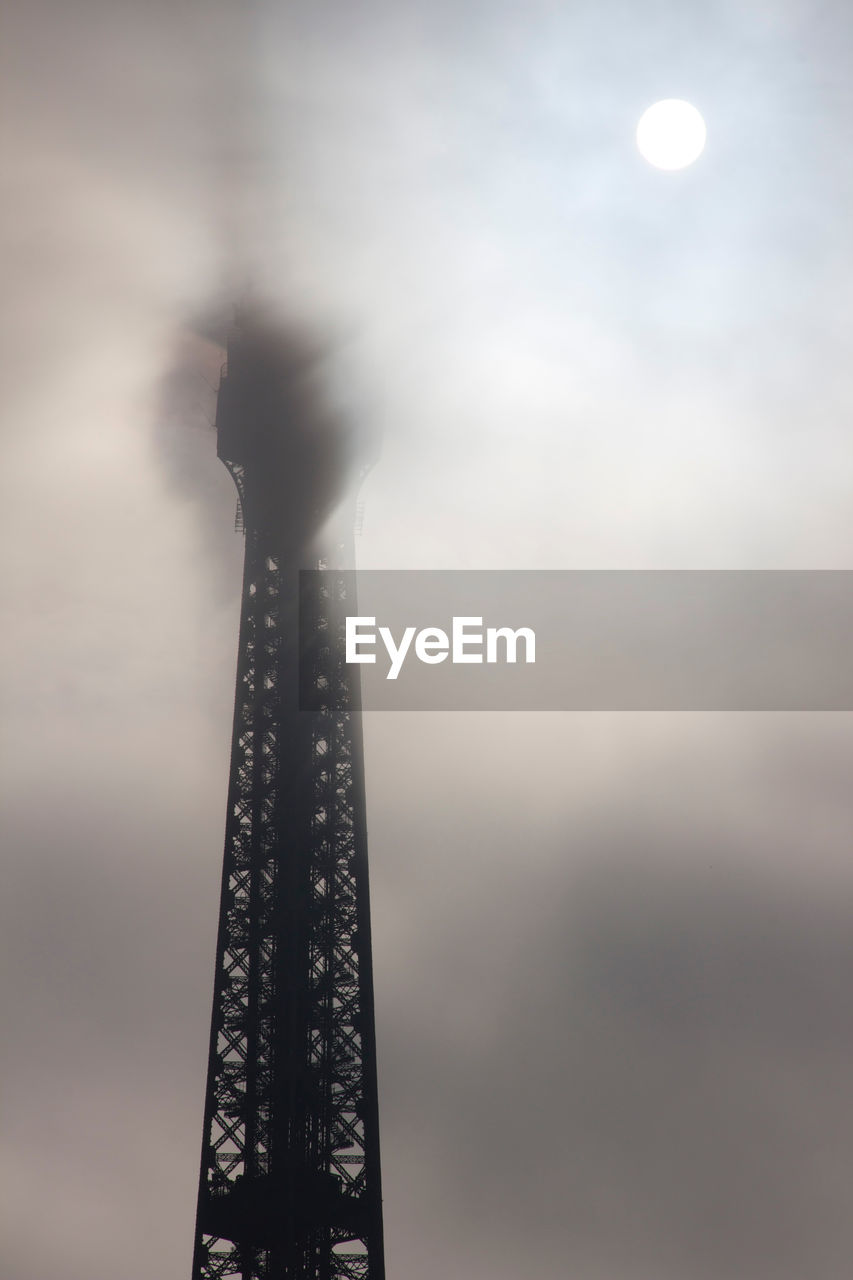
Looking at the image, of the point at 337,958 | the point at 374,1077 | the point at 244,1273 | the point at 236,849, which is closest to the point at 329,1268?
the point at 244,1273

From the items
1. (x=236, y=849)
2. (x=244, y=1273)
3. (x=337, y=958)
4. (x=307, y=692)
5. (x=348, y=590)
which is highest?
(x=348, y=590)

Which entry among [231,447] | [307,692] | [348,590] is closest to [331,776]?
[307,692]

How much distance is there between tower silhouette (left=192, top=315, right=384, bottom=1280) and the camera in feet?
188

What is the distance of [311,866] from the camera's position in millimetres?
62406

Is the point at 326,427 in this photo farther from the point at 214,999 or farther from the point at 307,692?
the point at 214,999

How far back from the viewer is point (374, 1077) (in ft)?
195

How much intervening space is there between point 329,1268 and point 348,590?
82.2 ft

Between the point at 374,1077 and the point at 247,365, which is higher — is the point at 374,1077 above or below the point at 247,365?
below

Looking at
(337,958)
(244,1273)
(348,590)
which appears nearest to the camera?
(244,1273)

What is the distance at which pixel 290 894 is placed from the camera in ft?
202

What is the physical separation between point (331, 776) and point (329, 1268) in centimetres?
1758

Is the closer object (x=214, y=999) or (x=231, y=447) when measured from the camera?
(x=214, y=999)

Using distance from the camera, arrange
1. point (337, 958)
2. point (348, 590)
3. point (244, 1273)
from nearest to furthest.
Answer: point (244, 1273)
point (337, 958)
point (348, 590)

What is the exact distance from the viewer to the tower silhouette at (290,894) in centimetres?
5734
